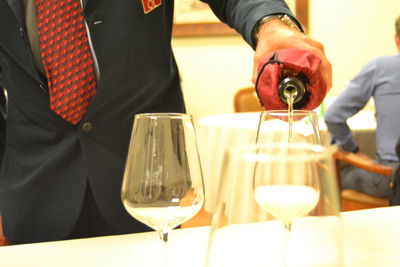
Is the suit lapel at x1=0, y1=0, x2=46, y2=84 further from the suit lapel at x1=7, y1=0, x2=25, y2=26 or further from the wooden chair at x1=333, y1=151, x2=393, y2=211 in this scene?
the wooden chair at x1=333, y1=151, x2=393, y2=211

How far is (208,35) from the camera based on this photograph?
14.1 ft

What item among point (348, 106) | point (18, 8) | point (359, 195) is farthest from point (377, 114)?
point (18, 8)

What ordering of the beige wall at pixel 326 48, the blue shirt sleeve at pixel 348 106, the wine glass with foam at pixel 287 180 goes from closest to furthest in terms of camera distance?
the wine glass with foam at pixel 287 180
the blue shirt sleeve at pixel 348 106
the beige wall at pixel 326 48

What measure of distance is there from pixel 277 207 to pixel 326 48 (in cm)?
431

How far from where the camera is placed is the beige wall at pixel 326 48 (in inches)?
170

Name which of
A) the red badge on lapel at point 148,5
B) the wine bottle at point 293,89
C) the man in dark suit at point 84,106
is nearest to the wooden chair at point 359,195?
the man in dark suit at point 84,106

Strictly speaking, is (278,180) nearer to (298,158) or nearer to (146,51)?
(298,158)

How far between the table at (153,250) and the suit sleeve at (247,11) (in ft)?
1.31

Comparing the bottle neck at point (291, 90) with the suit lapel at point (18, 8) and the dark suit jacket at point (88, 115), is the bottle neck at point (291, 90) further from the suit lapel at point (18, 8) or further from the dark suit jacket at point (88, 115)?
the suit lapel at point (18, 8)

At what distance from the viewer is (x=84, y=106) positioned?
3.72ft

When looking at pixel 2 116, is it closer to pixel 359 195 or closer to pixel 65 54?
pixel 65 54

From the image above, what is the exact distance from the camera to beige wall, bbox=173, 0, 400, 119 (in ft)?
14.2

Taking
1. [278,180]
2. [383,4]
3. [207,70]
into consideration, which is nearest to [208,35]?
[207,70]

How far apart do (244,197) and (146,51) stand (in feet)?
2.86
